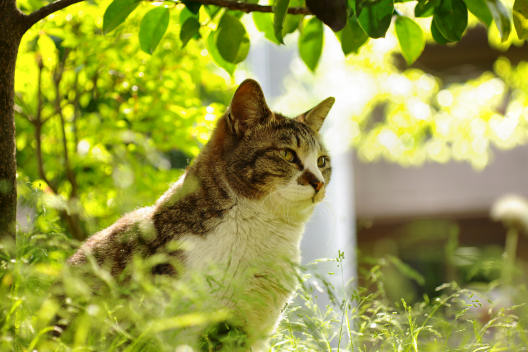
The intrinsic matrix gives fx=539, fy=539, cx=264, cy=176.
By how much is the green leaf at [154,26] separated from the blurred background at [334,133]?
28 cm

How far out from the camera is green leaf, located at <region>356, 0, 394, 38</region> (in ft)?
3.26

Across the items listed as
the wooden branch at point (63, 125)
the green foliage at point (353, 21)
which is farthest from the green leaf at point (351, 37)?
the wooden branch at point (63, 125)

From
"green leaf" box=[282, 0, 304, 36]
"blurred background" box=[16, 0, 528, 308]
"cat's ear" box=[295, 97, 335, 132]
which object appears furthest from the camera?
"cat's ear" box=[295, 97, 335, 132]

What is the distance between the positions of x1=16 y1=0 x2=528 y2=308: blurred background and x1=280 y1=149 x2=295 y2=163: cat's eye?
0.27m

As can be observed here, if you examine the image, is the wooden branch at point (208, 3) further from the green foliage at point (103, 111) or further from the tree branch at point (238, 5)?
the green foliage at point (103, 111)

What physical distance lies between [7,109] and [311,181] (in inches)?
27.5

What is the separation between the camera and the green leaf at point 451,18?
1.02 m

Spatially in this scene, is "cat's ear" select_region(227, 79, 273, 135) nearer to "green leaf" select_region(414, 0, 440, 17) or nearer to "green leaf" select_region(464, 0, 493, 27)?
"green leaf" select_region(414, 0, 440, 17)

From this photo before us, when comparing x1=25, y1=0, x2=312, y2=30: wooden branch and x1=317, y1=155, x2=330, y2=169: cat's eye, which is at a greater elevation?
x1=25, y1=0, x2=312, y2=30: wooden branch

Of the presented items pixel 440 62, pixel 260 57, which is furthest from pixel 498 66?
pixel 440 62

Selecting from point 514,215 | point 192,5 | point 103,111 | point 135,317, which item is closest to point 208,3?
point 192,5

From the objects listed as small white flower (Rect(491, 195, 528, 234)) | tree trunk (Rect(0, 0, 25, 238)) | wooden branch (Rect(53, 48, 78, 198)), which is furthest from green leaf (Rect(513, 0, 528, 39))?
small white flower (Rect(491, 195, 528, 234))

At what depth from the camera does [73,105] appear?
1.83 meters

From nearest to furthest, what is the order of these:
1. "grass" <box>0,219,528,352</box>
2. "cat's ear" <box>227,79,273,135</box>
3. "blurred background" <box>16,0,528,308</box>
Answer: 1. "grass" <box>0,219,528,352</box>
2. "cat's ear" <box>227,79,273,135</box>
3. "blurred background" <box>16,0,528,308</box>
